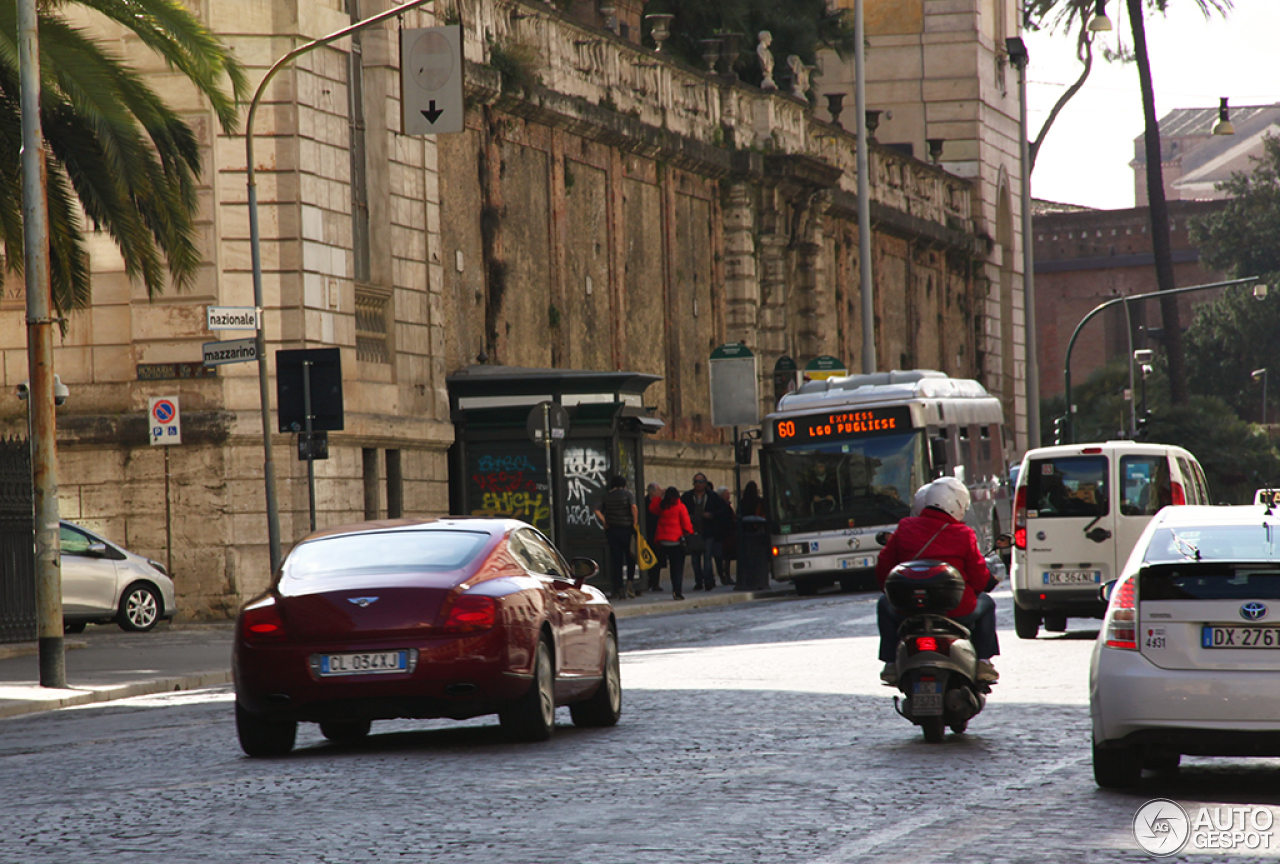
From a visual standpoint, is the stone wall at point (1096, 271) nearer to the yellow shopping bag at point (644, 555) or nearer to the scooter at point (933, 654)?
the yellow shopping bag at point (644, 555)

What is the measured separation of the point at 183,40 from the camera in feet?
72.8

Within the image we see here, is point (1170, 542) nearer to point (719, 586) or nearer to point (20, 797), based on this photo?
point (20, 797)

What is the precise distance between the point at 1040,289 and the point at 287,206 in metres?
77.2

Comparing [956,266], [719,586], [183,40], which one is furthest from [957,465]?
[956,266]

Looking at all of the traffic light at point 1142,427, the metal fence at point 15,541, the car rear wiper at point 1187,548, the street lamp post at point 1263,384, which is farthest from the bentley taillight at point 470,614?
the street lamp post at point 1263,384

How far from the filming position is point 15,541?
23.7 m

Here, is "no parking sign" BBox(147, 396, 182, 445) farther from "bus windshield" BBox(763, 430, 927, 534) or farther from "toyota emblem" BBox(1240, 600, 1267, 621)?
"toyota emblem" BBox(1240, 600, 1267, 621)

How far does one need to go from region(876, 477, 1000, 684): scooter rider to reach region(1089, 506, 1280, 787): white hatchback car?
2.50 metres

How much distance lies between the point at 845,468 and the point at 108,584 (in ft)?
39.2

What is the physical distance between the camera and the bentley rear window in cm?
1272

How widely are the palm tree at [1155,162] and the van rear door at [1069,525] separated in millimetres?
47539

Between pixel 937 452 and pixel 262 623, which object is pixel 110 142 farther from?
pixel 937 452

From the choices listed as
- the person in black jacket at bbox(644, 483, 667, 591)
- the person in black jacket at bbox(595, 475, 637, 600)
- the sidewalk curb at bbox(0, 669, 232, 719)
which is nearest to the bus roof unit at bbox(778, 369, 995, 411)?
the person in black jacket at bbox(644, 483, 667, 591)

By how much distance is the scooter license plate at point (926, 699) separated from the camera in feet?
Result: 40.0
